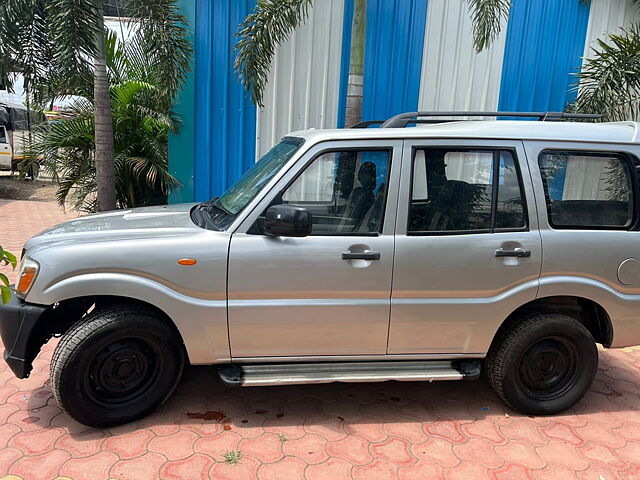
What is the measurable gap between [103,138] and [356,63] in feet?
12.1

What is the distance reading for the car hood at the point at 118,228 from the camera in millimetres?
3074

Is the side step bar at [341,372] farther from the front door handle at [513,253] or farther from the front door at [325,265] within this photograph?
the front door handle at [513,253]

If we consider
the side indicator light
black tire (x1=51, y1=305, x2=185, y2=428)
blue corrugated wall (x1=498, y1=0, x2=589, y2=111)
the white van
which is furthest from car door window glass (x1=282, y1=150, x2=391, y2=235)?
the white van

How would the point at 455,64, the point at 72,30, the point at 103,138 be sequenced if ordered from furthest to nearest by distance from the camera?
the point at 455,64
the point at 103,138
the point at 72,30

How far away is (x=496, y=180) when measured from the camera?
10.8 feet

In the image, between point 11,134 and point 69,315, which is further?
point 11,134

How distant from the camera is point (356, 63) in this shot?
688 cm

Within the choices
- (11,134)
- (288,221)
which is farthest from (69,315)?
(11,134)

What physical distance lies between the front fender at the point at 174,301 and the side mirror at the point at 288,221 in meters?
0.54

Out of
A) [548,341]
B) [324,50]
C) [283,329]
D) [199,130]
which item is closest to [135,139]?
[199,130]

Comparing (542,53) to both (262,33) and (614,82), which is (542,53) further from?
(262,33)

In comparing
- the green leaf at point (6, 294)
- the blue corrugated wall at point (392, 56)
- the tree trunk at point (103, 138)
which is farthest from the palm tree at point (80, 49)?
the green leaf at point (6, 294)

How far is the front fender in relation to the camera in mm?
2912

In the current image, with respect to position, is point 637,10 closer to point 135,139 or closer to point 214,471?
point 135,139
